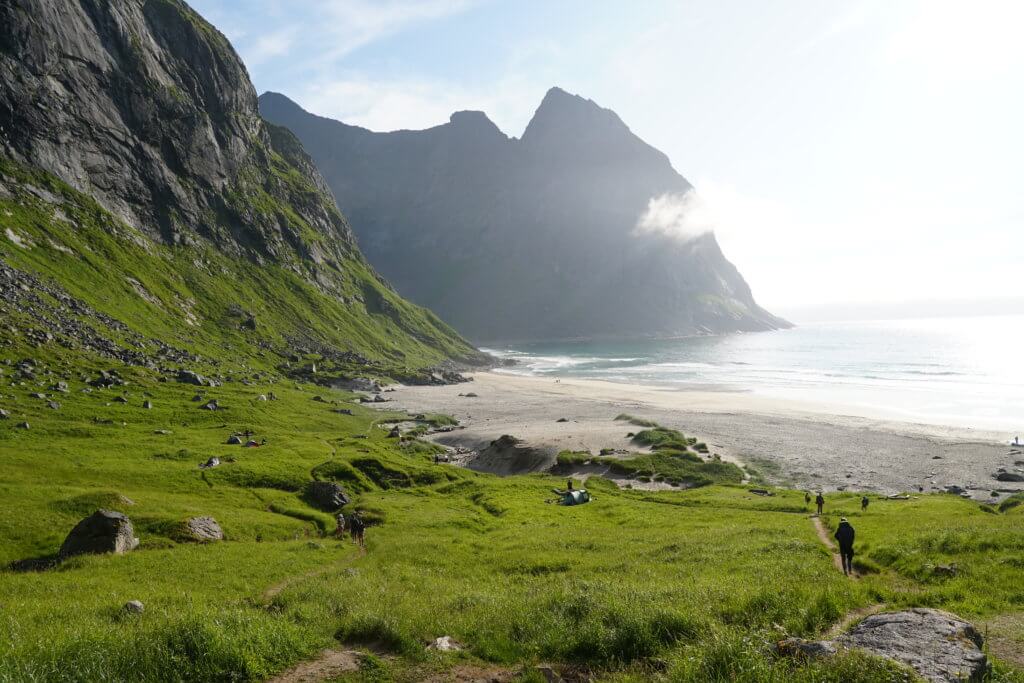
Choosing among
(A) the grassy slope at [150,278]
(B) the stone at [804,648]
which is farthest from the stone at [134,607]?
(A) the grassy slope at [150,278]

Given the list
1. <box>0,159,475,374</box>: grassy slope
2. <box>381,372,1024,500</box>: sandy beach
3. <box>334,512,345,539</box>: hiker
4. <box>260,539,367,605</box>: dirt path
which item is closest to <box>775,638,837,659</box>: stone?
<box>260,539,367,605</box>: dirt path

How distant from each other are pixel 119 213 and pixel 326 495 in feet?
501

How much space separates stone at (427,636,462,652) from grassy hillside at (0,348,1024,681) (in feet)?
0.95

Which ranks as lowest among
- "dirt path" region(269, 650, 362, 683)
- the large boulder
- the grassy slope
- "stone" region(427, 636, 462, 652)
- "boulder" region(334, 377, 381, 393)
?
"boulder" region(334, 377, 381, 393)

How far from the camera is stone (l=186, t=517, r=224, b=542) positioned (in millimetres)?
34094

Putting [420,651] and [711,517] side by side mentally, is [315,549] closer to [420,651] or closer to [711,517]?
[420,651]

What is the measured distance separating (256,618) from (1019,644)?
20343mm

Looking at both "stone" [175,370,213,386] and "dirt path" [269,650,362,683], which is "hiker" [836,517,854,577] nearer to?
"dirt path" [269,650,362,683]

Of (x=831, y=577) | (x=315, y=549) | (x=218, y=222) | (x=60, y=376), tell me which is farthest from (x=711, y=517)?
(x=218, y=222)

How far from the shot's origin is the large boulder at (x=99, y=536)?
2892 centimetres

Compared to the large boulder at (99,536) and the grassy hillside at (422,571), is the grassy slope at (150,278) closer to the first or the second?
the grassy hillside at (422,571)

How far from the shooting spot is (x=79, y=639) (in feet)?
41.6

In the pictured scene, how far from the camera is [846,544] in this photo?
24.6 m

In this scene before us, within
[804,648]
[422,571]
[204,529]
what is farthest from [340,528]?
[804,648]
